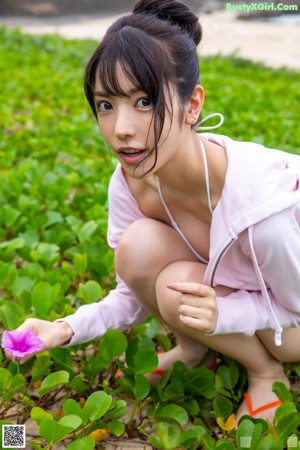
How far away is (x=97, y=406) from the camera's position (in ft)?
4.82

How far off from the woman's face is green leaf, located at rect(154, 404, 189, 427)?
556 mm

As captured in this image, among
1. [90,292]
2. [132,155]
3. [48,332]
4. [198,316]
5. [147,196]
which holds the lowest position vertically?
[90,292]

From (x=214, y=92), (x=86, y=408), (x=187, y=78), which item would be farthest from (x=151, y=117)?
(x=214, y=92)

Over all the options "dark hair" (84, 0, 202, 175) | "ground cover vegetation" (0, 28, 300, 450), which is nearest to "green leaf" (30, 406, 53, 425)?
"ground cover vegetation" (0, 28, 300, 450)

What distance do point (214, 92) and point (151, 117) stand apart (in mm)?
3720

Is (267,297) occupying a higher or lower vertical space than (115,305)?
higher

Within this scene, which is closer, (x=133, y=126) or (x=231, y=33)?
(x=133, y=126)

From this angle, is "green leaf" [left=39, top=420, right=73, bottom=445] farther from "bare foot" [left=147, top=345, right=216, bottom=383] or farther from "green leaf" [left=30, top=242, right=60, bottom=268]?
"green leaf" [left=30, top=242, right=60, bottom=268]

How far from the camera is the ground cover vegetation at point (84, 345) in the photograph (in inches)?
58.1

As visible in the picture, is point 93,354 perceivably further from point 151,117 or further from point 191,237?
point 151,117

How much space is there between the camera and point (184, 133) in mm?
1455

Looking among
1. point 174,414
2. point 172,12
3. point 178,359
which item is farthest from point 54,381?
point 172,12

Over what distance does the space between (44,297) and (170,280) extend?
17.3 inches

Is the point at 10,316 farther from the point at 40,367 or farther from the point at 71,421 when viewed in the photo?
the point at 71,421
